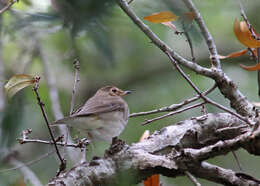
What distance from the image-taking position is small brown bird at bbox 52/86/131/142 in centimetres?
271

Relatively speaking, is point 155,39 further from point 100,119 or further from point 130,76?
point 130,76

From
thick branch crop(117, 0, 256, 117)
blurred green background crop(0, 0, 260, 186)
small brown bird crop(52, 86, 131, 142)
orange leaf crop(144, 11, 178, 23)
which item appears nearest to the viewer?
orange leaf crop(144, 11, 178, 23)

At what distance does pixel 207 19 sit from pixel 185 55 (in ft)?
2.16

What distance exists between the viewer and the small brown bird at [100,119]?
8.87ft

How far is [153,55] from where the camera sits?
21.6 ft

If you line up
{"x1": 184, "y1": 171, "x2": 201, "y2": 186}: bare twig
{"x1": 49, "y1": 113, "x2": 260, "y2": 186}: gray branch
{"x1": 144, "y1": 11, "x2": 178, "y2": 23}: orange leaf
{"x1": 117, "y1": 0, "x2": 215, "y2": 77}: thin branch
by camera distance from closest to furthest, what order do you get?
{"x1": 144, "y1": 11, "x2": 178, "y2": 23}: orange leaf, {"x1": 117, "y1": 0, "x2": 215, "y2": 77}: thin branch, {"x1": 184, "y1": 171, "x2": 201, "y2": 186}: bare twig, {"x1": 49, "y1": 113, "x2": 260, "y2": 186}: gray branch

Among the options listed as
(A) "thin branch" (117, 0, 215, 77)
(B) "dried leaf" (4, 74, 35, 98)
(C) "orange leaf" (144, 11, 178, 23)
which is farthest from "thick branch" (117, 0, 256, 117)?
(B) "dried leaf" (4, 74, 35, 98)

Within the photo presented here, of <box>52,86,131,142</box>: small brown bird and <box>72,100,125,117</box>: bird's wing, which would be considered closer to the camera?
<box>52,86,131,142</box>: small brown bird

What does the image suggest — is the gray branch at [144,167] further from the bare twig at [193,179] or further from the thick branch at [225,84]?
the thick branch at [225,84]

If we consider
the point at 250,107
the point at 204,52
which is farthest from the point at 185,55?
the point at 250,107

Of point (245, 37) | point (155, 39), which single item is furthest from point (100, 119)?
point (245, 37)

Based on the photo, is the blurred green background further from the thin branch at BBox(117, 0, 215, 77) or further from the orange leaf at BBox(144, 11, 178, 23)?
the orange leaf at BBox(144, 11, 178, 23)

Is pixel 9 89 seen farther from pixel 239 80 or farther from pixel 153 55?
pixel 153 55

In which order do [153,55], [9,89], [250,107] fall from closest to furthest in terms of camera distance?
[9,89], [250,107], [153,55]
